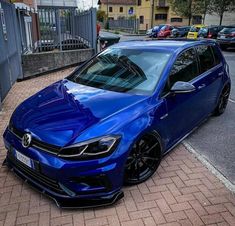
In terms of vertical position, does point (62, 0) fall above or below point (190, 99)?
above

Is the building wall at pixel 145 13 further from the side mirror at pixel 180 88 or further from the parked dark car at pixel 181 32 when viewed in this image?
the side mirror at pixel 180 88

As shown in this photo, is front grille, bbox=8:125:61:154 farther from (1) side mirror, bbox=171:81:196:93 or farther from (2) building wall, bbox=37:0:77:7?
(2) building wall, bbox=37:0:77:7

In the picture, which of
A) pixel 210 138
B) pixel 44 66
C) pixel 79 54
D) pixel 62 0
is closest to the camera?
pixel 210 138

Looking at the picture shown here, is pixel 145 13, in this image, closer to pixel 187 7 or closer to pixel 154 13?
pixel 154 13

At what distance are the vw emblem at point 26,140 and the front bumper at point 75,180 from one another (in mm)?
51

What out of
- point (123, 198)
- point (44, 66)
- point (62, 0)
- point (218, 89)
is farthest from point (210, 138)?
point (62, 0)

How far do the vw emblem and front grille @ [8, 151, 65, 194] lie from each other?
25 centimetres

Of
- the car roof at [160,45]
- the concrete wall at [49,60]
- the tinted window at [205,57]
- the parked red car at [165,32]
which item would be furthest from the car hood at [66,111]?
the parked red car at [165,32]

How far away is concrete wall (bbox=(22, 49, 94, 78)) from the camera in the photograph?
9422 mm

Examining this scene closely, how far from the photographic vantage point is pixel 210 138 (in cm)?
471

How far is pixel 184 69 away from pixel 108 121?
1.71m

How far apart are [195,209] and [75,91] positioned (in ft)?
6.64

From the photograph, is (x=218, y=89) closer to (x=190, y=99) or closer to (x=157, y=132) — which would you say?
(x=190, y=99)

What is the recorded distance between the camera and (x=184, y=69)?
13.1 ft
